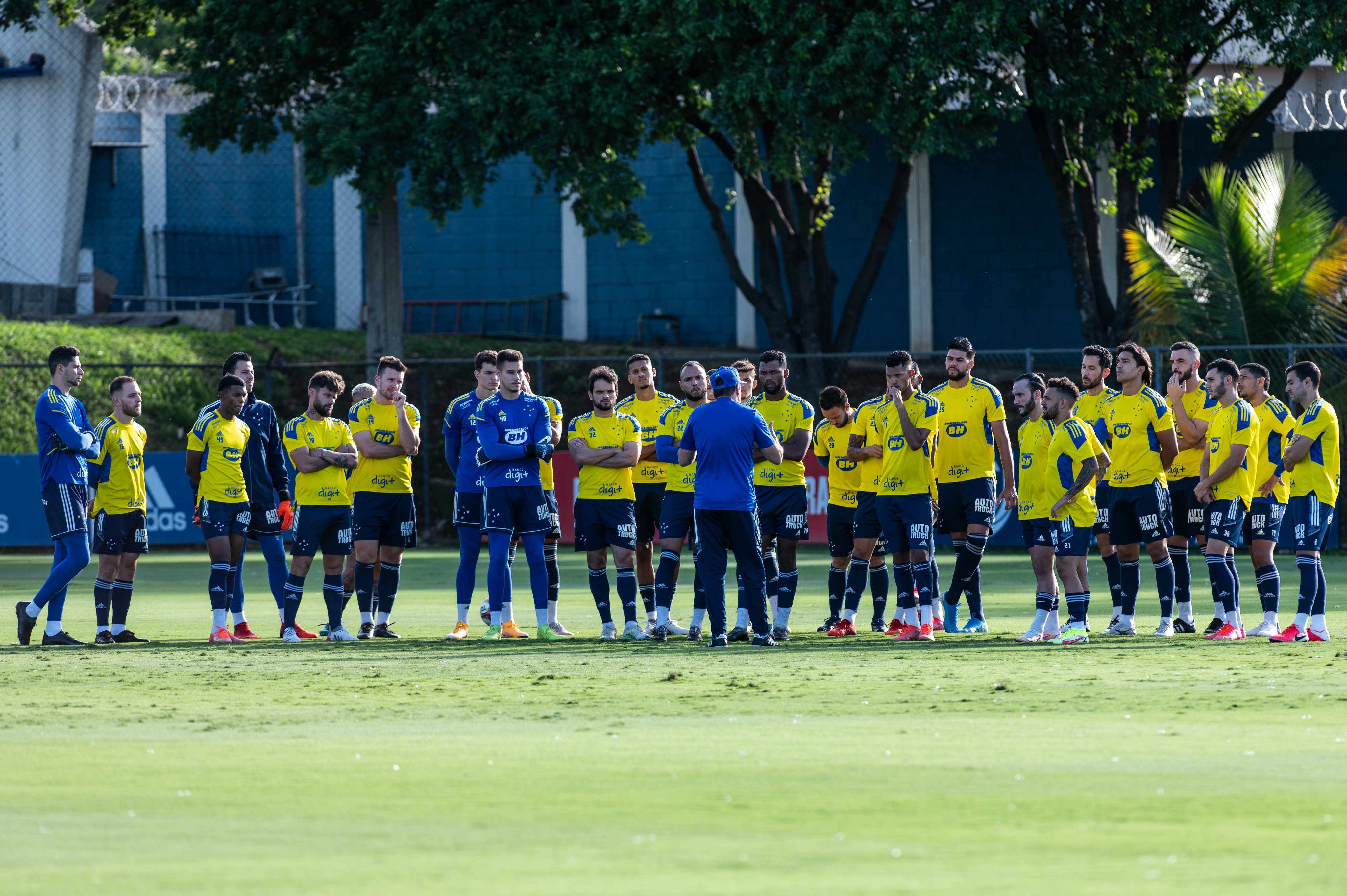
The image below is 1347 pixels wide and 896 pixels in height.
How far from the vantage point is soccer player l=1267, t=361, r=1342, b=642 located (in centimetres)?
1185

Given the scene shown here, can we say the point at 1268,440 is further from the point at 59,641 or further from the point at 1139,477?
the point at 59,641

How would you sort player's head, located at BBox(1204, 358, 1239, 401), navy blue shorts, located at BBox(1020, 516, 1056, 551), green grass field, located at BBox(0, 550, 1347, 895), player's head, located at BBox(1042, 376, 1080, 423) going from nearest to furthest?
1. green grass field, located at BBox(0, 550, 1347, 895)
2. navy blue shorts, located at BBox(1020, 516, 1056, 551)
3. player's head, located at BBox(1042, 376, 1080, 423)
4. player's head, located at BBox(1204, 358, 1239, 401)

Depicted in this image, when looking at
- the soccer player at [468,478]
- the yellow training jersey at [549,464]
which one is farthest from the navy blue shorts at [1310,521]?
the soccer player at [468,478]

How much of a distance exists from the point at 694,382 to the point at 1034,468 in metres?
2.54

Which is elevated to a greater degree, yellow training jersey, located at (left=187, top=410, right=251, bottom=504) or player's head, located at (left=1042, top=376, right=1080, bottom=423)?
player's head, located at (left=1042, top=376, right=1080, bottom=423)

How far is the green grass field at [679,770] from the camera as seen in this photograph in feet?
17.4

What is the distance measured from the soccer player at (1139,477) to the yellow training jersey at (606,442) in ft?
11.9

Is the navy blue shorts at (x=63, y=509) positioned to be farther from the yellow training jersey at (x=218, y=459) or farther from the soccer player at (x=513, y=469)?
the soccer player at (x=513, y=469)

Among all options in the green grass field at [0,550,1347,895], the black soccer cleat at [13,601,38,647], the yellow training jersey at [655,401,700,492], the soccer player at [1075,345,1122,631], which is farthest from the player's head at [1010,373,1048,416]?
the black soccer cleat at [13,601,38,647]

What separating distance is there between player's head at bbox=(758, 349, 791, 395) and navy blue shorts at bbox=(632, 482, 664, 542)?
1.31 metres

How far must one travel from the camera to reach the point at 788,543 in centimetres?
1283

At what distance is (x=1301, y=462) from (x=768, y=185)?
20416 millimetres

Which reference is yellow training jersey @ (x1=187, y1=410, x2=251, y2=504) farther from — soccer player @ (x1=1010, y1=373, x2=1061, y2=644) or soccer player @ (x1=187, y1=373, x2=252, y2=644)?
soccer player @ (x1=1010, y1=373, x2=1061, y2=644)

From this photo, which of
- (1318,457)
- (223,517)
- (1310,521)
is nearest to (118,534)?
(223,517)
